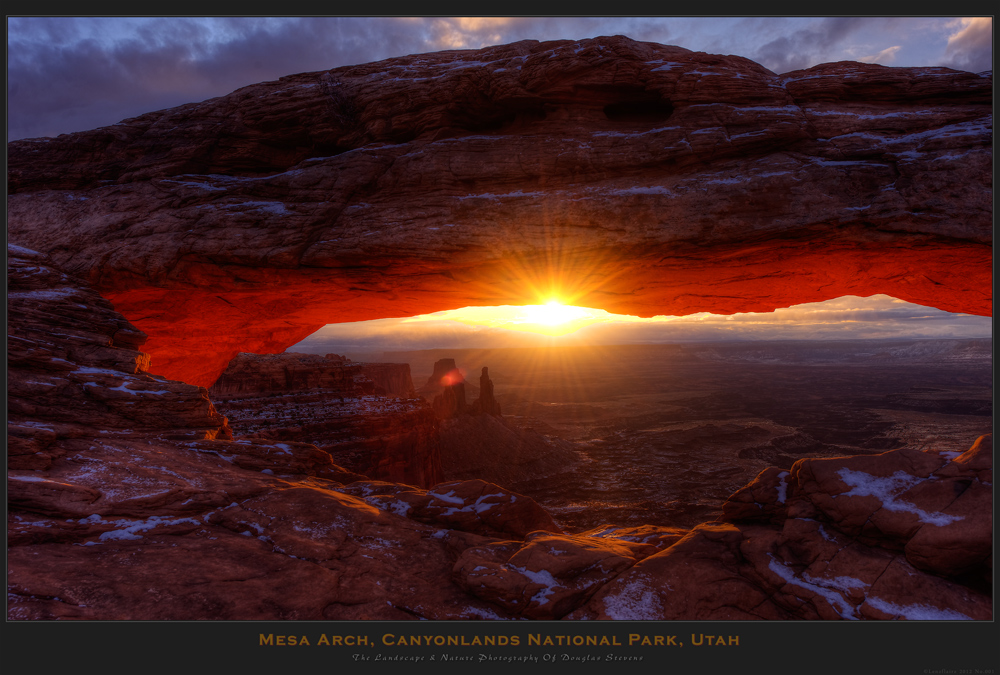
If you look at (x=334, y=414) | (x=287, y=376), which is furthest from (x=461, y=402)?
(x=334, y=414)

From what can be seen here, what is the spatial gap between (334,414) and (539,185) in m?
23.3

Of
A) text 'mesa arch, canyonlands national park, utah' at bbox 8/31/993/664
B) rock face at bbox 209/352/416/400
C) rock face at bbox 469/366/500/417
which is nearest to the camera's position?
text 'mesa arch, canyonlands national park, utah' at bbox 8/31/993/664

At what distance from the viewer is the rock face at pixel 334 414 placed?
27016 mm

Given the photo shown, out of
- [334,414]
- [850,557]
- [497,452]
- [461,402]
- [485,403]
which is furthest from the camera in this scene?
[485,403]

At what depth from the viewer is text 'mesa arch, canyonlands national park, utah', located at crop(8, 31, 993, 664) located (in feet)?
21.9

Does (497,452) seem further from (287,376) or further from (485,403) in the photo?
(287,376)

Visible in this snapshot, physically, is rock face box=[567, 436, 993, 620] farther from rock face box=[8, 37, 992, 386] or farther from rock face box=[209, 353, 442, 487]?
A: rock face box=[209, 353, 442, 487]

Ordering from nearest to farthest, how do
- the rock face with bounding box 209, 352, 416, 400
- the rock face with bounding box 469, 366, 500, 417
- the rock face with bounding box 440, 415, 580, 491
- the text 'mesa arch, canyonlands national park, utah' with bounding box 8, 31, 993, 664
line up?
the text 'mesa arch, canyonlands national park, utah' with bounding box 8, 31, 993, 664
the rock face with bounding box 209, 352, 416, 400
the rock face with bounding box 440, 415, 580, 491
the rock face with bounding box 469, 366, 500, 417

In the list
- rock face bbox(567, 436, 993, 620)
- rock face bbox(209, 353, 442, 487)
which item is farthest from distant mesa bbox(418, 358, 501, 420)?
rock face bbox(567, 436, 993, 620)

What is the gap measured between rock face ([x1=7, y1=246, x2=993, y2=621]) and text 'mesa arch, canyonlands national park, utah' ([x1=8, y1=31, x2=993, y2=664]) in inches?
1.9

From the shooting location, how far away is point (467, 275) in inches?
520

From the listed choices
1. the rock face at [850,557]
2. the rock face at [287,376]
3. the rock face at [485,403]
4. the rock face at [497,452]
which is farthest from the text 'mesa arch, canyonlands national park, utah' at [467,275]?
the rock face at [485,403]

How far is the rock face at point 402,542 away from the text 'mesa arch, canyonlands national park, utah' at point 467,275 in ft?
0.16

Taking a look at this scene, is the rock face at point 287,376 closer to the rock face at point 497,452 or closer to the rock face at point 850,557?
the rock face at point 497,452
